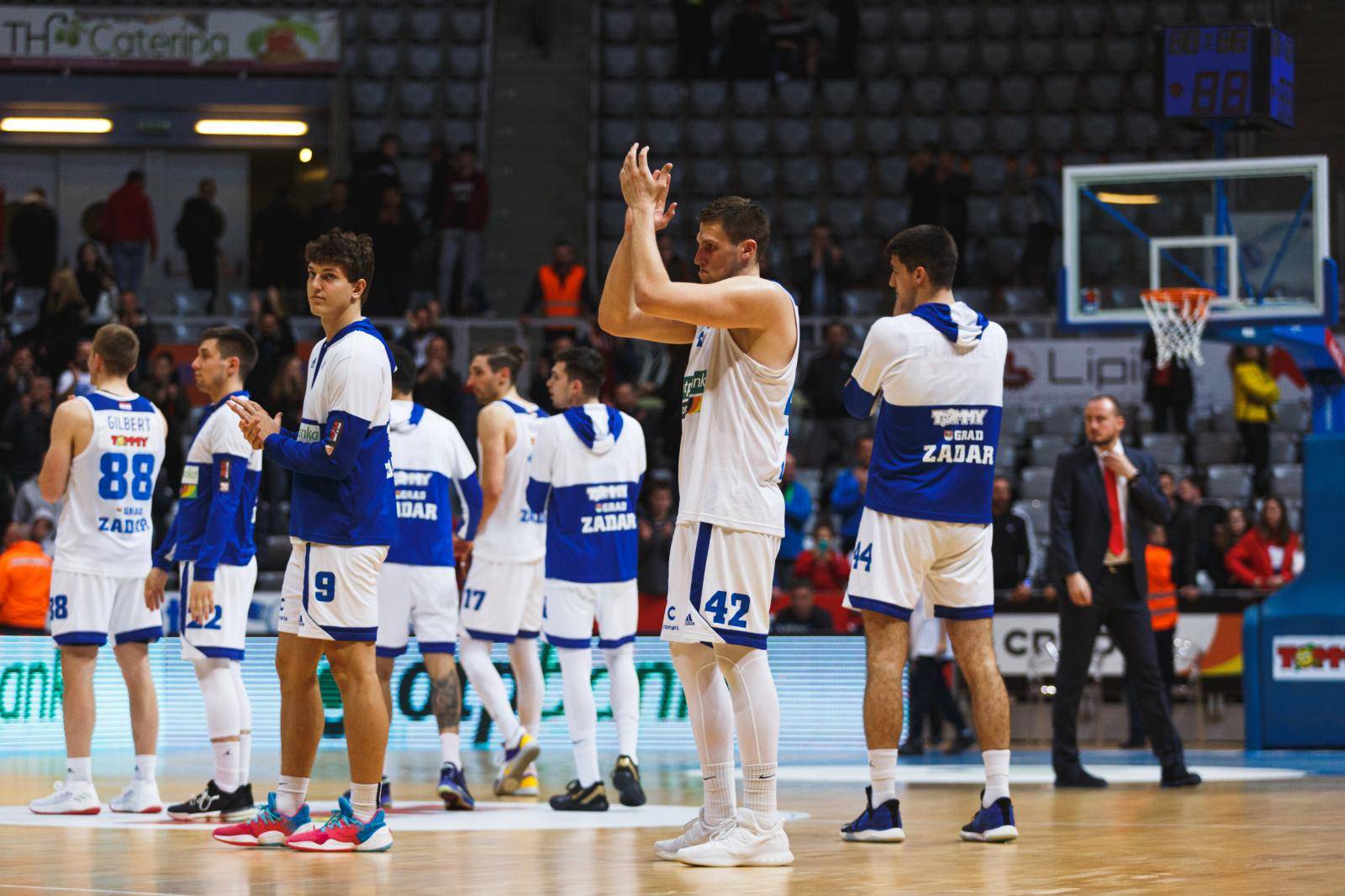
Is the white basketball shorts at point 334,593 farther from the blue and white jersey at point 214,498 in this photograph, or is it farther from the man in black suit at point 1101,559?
the man in black suit at point 1101,559

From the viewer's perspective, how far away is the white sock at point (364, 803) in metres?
7.09

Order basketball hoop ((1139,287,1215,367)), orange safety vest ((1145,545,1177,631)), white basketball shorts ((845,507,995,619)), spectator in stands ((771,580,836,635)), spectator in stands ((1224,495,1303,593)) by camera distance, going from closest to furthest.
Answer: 1. white basketball shorts ((845,507,995,619))
2. basketball hoop ((1139,287,1215,367))
3. orange safety vest ((1145,545,1177,631))
4. spectator in stands ((771,580,836,635))
5. spectator in stands ((1224,495,1303,593))

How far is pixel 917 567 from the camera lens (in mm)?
7734

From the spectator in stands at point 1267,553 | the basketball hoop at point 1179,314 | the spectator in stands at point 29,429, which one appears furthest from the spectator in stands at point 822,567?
the spectator in stands at point 29,429

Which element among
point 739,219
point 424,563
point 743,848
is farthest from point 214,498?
point 743,848

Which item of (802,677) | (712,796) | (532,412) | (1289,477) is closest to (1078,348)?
(1289,477)

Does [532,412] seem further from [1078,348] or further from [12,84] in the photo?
[12,84]

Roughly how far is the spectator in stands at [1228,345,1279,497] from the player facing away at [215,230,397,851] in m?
13.4

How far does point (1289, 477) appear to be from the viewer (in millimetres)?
18891

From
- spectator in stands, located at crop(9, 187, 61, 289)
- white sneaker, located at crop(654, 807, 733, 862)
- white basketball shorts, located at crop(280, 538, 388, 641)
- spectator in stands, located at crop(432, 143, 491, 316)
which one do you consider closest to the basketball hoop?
white sneaker, located at crop(654, 807, 733, 862)

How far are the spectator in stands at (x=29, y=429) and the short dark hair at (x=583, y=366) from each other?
10.1 meters

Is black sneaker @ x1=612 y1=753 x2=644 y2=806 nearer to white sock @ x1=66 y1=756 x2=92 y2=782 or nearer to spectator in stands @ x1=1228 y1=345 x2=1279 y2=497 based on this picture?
white sock @ x1=66 y1=756 x2=92 y2=782

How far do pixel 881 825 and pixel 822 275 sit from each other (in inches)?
540

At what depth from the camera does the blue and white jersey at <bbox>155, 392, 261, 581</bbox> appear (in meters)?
8.39
